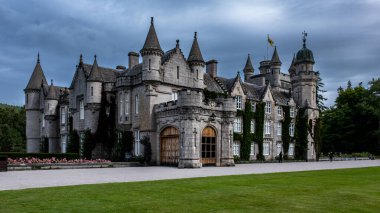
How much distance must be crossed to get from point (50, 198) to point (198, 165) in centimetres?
2027

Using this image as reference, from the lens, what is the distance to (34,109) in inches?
2016

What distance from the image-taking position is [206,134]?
32438 mm

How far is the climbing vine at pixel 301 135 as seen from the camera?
51.7 meters

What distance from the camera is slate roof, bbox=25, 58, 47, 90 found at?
167 ft

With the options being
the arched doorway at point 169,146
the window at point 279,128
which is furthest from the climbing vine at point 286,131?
the arched doorway at point 169,146

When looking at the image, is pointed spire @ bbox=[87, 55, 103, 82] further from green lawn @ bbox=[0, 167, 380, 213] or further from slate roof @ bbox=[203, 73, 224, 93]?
green lawn @ bbox=[0, 167, 380, 213]

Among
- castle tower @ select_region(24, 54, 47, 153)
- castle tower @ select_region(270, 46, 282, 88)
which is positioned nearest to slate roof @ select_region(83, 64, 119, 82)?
castle tower @ select_region(24, 54, 47, 153)

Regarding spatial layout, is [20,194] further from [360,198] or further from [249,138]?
[249,138]

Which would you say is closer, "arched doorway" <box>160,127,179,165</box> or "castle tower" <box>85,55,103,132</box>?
"arched doorway" <box>160,127,179,165</box>

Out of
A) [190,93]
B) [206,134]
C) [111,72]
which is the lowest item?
[206,134]

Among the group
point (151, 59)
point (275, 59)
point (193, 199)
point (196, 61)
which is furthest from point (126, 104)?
point (275, 59)

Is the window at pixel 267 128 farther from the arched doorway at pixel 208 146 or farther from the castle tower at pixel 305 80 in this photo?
the arched doorway at pixel 208 146

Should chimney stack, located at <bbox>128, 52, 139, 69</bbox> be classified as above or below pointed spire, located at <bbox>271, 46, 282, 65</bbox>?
below

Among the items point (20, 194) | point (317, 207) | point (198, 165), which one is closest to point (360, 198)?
point (317, 207)
